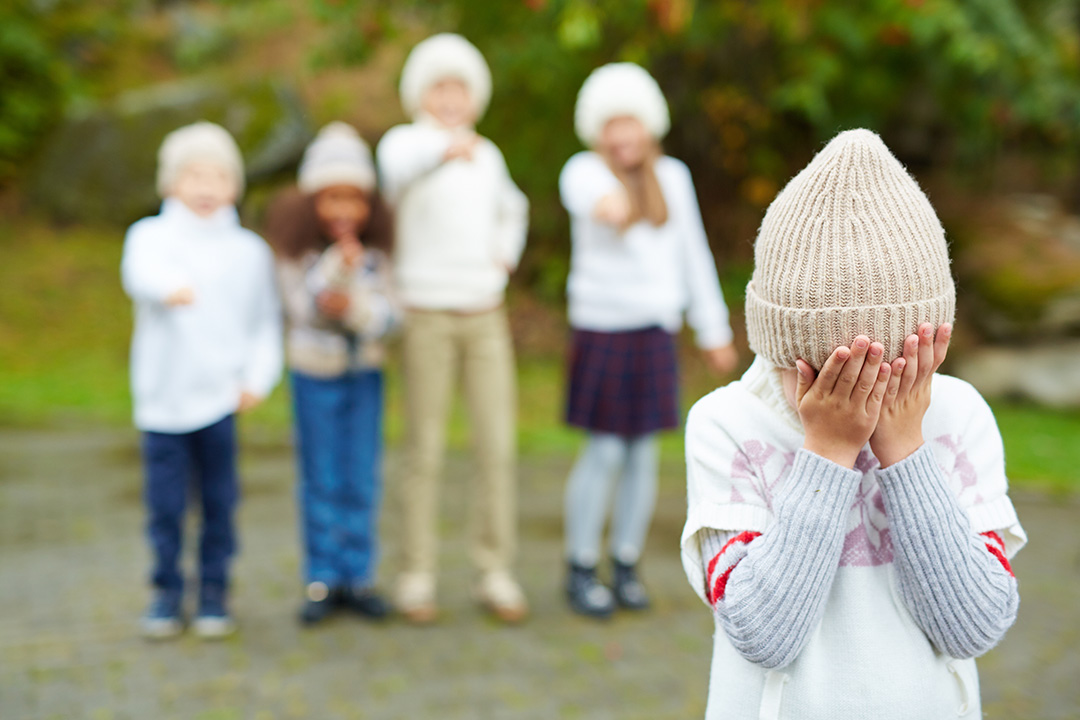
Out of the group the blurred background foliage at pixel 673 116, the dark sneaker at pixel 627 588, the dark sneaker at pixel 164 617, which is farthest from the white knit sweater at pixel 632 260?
the blurred background foliage at pixel 673 116

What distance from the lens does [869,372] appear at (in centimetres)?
146

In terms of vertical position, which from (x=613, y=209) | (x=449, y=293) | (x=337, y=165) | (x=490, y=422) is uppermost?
(x=337, y=165)

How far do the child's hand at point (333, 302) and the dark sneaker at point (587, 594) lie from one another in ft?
4.92

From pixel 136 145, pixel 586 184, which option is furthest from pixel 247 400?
pixel 136 145

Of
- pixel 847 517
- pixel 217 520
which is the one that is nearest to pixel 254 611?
pixel 217 520

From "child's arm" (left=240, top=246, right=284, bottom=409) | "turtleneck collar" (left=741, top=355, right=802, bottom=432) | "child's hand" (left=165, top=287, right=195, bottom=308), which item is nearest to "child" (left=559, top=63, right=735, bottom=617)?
"child's arm" (left=240, top=246, right=284, bottom=409)

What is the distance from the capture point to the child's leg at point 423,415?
13.3 feet

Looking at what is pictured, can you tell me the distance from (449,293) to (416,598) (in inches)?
49.5

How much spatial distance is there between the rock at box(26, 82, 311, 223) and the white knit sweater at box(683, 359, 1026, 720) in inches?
461

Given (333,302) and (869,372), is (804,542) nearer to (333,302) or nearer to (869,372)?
(869,372)

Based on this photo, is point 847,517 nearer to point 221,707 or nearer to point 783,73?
point 221,707

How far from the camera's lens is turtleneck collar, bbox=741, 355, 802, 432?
1.68m

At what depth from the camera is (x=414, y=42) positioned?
11.0 metres

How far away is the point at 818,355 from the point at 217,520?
3.03 m
